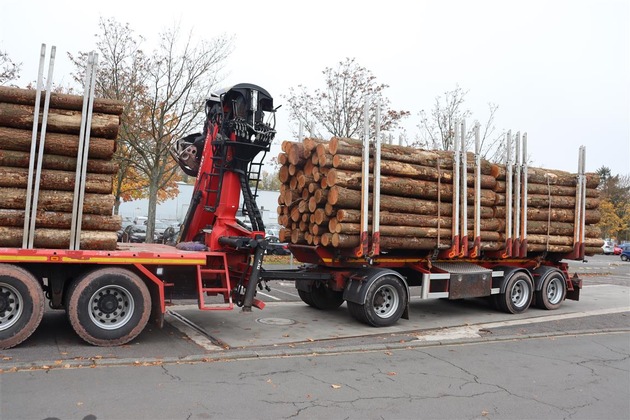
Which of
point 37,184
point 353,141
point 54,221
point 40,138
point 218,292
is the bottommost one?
point 218,292

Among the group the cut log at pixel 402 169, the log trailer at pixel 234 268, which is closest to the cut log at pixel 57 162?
the log trailer at pixel 234 268

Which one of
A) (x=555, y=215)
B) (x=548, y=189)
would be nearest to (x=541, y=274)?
(x=555, y=215)

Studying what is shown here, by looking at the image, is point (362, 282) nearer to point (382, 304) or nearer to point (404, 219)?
point (382, 304)

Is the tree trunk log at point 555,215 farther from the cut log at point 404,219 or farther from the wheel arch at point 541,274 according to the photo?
the wheel arch at point 541,274

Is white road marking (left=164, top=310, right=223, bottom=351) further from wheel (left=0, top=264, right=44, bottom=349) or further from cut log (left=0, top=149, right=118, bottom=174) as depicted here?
cut log (left=0, top=149, right=118, bottom=174)

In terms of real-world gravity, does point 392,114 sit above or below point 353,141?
above

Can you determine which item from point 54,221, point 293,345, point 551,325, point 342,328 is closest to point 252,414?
point 293,345

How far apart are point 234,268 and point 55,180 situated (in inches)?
130

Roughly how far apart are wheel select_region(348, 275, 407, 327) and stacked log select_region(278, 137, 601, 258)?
73 cm

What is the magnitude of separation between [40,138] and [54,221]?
1172mm

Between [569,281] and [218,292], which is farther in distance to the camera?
[569,281]

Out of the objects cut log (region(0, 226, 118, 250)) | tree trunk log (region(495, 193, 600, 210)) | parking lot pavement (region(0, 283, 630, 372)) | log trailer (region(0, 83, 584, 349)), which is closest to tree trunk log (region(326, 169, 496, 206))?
log trailer (region(0, 83, 584, 349))

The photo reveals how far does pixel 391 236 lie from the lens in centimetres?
1039

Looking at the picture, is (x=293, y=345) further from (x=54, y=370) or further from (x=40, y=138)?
(x=40, y=138)
